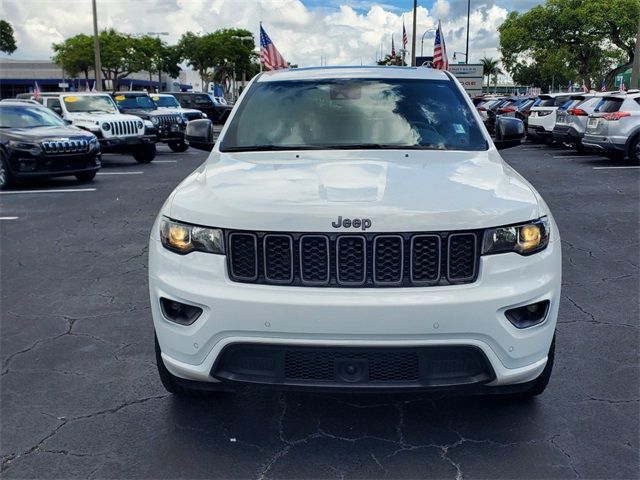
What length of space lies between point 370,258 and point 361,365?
1.45ft

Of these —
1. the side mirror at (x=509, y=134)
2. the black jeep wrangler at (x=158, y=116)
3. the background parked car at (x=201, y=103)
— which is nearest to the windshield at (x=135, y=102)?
the black jeep wrangler at (x=158, y=116)

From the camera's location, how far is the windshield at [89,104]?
16.0 m

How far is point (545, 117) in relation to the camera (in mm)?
19844

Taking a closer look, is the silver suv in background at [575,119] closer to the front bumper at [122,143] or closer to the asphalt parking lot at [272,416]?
the front bumper at [122,143]

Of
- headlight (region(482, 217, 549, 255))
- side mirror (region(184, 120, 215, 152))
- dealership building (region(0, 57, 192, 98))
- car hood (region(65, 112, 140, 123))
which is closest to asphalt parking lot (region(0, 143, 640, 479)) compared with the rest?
headlight (region(482, 217, 549, 255))

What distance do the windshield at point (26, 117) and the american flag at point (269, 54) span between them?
9354 millimetres

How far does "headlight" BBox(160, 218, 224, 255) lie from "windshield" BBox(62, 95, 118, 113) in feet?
46.7

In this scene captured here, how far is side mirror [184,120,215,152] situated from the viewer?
189 inches

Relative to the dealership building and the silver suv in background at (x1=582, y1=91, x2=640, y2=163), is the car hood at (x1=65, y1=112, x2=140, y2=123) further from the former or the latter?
the dealership building

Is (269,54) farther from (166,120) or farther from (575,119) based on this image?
(575,119)

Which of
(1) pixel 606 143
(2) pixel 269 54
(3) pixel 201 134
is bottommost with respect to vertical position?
(1) pixel 606 143

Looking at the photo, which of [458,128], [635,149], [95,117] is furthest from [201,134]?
[635,149]

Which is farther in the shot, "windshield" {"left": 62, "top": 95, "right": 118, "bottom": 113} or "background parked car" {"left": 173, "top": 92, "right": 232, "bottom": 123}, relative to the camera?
"background parked car" {"left": 173, "top": 92, "right": 232, "bottom": 123}

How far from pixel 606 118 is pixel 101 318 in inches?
504
